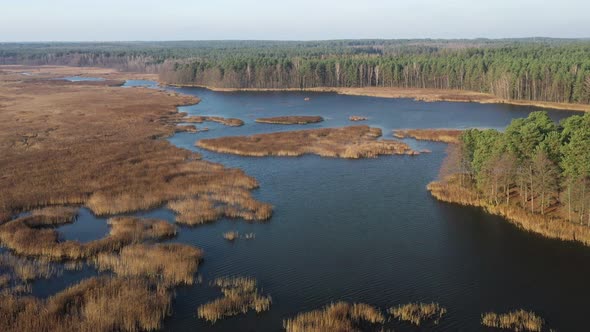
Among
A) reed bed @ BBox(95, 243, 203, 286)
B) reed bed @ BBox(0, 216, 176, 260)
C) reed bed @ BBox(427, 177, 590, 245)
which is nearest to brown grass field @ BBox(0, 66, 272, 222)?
reed bed @ BBox(0, 216, 176, 260)

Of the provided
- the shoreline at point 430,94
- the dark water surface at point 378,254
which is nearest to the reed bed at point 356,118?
the shoreline at point 430,94

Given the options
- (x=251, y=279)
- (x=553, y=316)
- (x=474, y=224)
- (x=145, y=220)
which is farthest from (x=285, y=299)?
(x=474, y=224)

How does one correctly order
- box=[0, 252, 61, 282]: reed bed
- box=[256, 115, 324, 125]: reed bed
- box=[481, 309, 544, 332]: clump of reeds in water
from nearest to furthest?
box=[481, 309, 544, 332]: clump of reeds in water
box=[0, 252, 61, 282]: reed bed
box=[256, 115, 324, 125]: reed bed

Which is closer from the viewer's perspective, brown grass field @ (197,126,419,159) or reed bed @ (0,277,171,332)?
reed bed @ (0,277,171,332)

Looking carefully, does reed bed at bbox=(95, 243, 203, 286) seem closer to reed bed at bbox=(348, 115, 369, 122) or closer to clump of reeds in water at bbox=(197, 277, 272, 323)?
clump of reeds in water at bbox=(197, 277, 272, 323)

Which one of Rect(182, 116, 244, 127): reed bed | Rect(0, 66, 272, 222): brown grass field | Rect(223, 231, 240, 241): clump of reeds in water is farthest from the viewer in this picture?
Rect(182, 116, 244, 127): reed bed

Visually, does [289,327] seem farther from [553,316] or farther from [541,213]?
[541,213]
